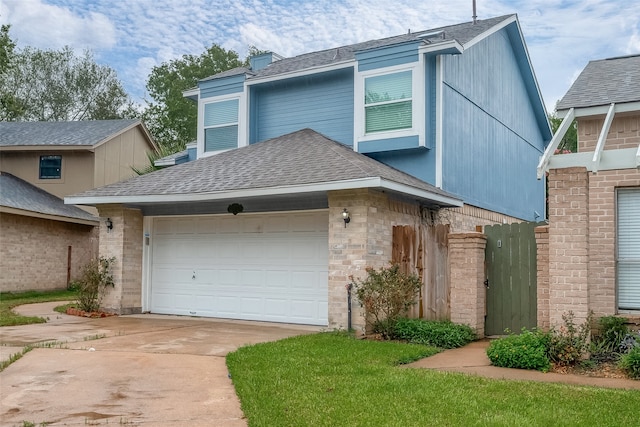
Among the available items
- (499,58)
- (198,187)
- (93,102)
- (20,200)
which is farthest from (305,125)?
(93,102)

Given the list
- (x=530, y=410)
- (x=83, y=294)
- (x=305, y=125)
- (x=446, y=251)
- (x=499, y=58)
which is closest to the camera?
(x=530, y=410)

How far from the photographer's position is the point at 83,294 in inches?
510

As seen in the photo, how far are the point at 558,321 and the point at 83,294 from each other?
978 cm

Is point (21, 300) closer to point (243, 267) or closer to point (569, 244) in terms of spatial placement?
point (243, 267)

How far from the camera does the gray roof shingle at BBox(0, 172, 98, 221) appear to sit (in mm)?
18516

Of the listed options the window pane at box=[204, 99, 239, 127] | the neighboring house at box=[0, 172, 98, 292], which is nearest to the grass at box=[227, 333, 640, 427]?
the window pane at box=[204, 99, 239, 127]

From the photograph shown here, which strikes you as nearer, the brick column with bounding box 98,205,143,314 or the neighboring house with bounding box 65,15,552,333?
the neighboring house with bounding box 65,15,552,333

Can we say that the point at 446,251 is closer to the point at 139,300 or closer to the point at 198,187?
the point at 198,187

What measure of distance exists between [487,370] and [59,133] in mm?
21611

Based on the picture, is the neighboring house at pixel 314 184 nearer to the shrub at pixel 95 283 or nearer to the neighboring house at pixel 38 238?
the shrub at pixel 95 283

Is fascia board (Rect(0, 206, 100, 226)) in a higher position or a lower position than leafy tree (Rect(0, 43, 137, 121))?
lower

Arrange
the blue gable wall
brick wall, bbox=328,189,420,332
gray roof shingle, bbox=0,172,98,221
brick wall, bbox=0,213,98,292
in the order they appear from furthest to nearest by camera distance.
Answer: gray roof shingle, bbox=0,172,98,221 < brick wall, bbox=0,213,98,292 < the blue gable wall < brick wall, bbox=328,189,420,332

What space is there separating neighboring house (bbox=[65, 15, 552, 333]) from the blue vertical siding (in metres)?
0.04

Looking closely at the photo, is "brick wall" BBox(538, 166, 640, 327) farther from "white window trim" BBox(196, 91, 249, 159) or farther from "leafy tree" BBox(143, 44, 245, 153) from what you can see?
"leafy tree" BBox(143, 44, 245, 153)
